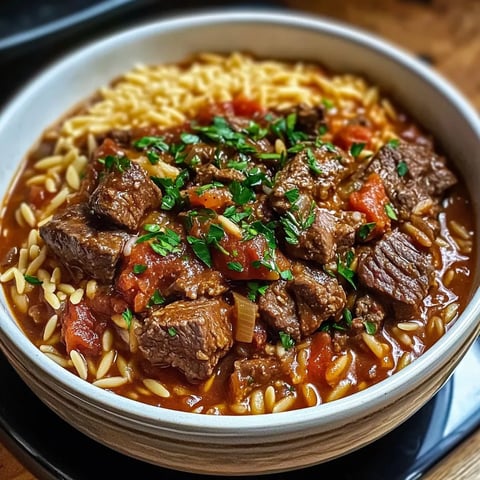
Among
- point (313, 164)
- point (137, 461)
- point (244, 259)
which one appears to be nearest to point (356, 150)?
point (313, 164)

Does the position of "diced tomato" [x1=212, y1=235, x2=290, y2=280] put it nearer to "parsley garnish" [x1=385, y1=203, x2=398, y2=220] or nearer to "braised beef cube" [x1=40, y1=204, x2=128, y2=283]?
"braised beef cube" [x1=40, y1=204, x2=128, y2=283]

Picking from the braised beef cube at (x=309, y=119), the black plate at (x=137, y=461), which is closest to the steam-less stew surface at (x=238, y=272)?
the braised beef cube at (x=309, y=119)

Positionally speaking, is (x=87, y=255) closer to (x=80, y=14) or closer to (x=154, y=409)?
(x=154, y=409)

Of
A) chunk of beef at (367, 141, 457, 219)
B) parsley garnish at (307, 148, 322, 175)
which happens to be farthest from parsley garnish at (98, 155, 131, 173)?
chunk of beef at (367, 141, 457, 219)

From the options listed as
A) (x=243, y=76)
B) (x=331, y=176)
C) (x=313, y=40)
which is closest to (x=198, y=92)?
(x=243, y=76)

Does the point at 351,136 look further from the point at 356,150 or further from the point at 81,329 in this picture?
the point at 81,329

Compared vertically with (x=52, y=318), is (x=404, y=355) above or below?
above
